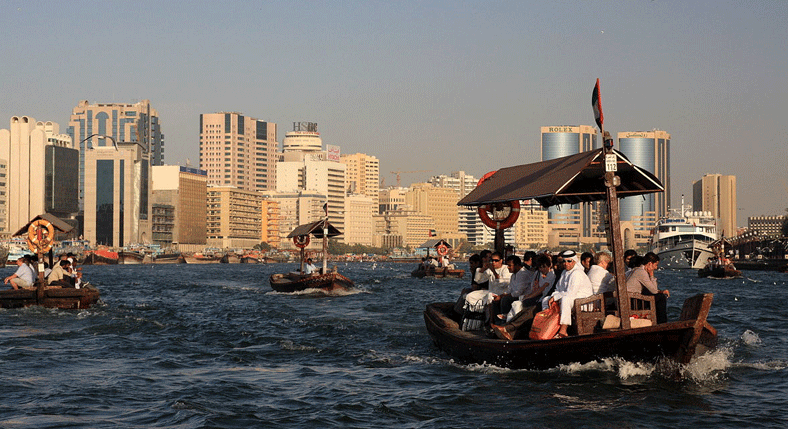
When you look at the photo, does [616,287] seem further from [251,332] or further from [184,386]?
[251,332]

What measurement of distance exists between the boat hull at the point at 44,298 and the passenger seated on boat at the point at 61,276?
1540 millimetres

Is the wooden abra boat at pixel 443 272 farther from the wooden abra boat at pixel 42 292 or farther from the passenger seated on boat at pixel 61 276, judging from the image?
the wooden abra boat at pixel 42 292

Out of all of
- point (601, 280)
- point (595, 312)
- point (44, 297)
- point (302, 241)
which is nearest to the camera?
point (595, 312)

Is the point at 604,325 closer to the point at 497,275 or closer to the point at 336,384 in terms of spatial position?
the point at 336,384

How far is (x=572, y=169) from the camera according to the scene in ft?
59.7

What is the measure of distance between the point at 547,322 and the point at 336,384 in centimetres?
419

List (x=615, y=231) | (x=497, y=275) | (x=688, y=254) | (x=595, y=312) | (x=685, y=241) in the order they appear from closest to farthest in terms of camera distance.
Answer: (x=615, y=231) → (x=595, y=312) → (x=497, y=275) → (x=688, y=254) → (x=685, y=241)

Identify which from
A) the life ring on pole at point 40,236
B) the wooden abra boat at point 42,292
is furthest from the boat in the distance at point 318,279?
the life ring on pole at point 40,236

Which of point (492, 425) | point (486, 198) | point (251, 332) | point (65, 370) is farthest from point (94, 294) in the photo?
point (492, 425)

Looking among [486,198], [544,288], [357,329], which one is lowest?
[357,329]

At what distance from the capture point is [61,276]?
3578 cm

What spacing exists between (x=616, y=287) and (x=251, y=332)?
14.0 metres

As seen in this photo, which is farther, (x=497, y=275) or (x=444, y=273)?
(x=444, y=273)

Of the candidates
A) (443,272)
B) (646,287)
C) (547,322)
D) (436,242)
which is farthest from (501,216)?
(436,242)
